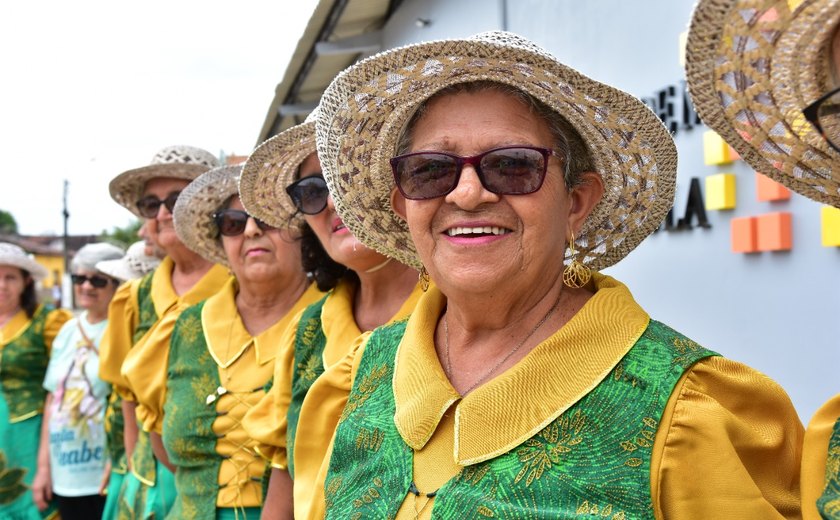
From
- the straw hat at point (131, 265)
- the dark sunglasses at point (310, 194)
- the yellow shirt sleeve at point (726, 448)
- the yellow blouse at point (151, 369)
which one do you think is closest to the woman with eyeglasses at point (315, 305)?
the dark sunglasses at point (310, 194)

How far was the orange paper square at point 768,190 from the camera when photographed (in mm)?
3949

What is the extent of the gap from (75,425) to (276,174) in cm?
345

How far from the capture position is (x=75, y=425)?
6.04 metres

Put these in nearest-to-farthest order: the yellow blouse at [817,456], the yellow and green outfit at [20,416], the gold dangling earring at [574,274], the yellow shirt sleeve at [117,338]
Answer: the yellow blouse at [817,456], the gold dangling earring at [574,274], the yellow shirt sleeve at [117,338], the yellow and green outfit at [20,416]

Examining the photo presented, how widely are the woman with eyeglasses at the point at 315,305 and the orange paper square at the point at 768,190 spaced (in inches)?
74.6

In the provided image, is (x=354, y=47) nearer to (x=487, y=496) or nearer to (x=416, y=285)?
(x=416, y=285)

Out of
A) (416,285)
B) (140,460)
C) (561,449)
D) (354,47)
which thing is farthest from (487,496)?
(354,47)

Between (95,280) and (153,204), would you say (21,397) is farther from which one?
(153,204)

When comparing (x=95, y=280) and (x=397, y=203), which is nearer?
(x=397, y=203)

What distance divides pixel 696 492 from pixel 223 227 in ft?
9.08

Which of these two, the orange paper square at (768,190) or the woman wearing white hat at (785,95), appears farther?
the orange paper square at (768,190)

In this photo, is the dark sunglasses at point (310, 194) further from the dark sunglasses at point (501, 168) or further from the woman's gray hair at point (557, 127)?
the dark sunglasses at point (501, 168)

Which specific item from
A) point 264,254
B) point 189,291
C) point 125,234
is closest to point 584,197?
point 264,254

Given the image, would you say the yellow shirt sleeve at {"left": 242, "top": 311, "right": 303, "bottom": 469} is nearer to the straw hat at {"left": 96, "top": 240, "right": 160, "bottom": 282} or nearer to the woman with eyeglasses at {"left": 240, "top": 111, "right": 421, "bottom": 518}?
the woman with eyeglasses at {"left": 240, "top": 111, "right": 421, "bottom": 518}
